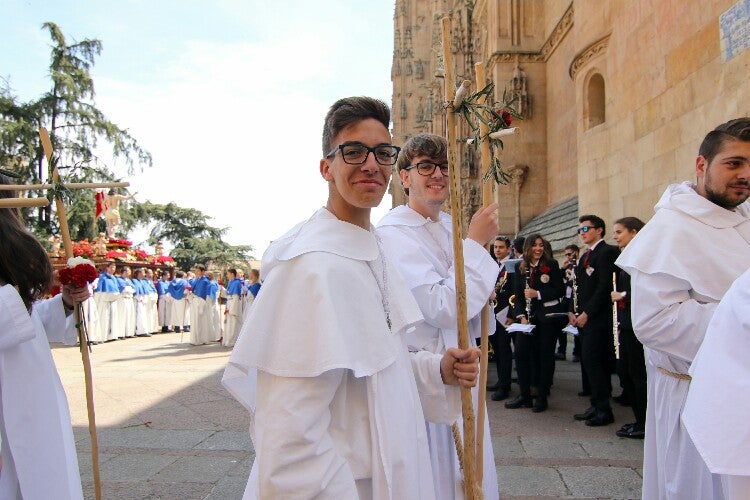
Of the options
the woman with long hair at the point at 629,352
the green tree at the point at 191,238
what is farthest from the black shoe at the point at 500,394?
the green tree at the point at 191,238

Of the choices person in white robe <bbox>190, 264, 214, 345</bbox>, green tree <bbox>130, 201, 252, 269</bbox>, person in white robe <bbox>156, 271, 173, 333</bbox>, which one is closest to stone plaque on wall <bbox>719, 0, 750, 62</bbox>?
person in white robe <bbox>190, 264, 214, 345</bbox>

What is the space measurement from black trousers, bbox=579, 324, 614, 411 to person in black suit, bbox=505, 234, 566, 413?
593 mm

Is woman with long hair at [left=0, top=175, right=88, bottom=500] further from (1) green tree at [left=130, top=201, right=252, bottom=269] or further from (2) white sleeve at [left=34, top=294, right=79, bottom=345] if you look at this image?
(1) green tree at [left=130, top=201, right=252, bottom=269]

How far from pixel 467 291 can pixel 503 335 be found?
5058mm

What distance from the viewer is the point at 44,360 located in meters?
2.28

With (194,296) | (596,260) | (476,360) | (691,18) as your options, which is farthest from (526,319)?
(194,296)

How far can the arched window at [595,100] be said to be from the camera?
10531 millimetres

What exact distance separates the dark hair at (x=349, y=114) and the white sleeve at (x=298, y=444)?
773mm

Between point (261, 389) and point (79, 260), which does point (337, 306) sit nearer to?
point (261, 389)

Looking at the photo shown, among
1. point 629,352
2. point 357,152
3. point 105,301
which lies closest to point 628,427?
point 629,352

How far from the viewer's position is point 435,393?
2.17 metres

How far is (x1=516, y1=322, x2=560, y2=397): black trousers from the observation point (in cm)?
651

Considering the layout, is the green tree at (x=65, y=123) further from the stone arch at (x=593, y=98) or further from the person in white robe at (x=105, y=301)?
the stone arch at (x=593, y=98)

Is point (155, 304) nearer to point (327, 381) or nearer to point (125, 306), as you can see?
point (125, 306)
